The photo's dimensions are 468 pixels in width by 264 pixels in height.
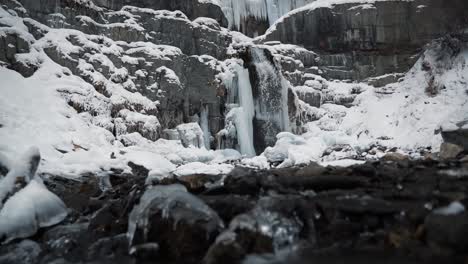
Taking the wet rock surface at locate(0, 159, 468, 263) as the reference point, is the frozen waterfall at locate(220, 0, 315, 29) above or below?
above

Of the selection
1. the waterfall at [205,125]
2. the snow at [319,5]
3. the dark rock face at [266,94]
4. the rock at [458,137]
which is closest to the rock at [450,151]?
the rock at [458,137]

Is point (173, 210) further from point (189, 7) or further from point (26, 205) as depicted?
point (189, 7)

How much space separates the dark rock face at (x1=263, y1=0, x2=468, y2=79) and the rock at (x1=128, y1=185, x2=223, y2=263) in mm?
21985

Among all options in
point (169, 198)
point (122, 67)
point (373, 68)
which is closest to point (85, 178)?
point (169, 198)

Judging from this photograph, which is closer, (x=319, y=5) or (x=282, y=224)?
(x=282, y=224)

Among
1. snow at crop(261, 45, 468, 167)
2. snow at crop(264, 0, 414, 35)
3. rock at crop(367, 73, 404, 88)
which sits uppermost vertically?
snow at crop(264, 0, 414, 35)

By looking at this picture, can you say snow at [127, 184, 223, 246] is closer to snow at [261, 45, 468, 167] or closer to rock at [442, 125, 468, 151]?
rock at [442, 125, 468, 151]

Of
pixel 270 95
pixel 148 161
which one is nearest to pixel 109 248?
pixel 148 161

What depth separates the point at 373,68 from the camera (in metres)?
25.1

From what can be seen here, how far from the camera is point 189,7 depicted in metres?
23.7

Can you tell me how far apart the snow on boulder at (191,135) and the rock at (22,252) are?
1262cm

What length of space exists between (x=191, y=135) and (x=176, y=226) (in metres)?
13.8

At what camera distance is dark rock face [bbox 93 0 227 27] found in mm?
22069

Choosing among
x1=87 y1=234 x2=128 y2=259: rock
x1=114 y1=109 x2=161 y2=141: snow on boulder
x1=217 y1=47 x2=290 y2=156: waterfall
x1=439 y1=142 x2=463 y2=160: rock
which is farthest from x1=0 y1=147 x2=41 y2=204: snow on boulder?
x1=217 y1=47 x2=290 y2=156: waterfall
